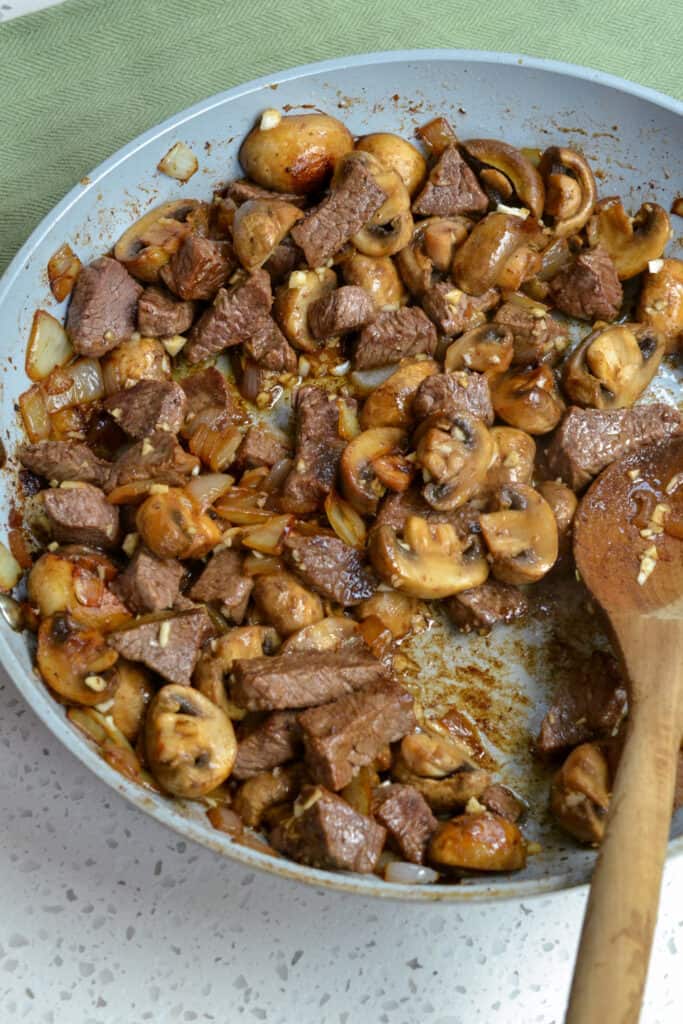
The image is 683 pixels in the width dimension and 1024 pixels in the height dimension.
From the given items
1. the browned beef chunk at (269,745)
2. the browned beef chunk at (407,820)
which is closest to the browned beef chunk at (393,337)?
the browned beef chunk at (269,745)

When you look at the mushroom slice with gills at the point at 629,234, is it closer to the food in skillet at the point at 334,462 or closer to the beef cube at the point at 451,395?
the food in skillet at the point at 334,462

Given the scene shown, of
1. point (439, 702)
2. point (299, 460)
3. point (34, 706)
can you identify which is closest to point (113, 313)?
point (299, 460)

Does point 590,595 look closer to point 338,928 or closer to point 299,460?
point 299,460

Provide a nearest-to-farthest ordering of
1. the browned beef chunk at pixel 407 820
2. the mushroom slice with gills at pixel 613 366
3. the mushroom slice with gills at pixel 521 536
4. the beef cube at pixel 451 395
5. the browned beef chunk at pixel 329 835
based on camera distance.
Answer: the browned beef chunk at pixel 329 835, the browned beef chunk at pixel 407 820, the mushroom slice with gills at pixel 521 536, the beef cube at pixel 451 395, the mushroom slice with gills at pixel 613 366

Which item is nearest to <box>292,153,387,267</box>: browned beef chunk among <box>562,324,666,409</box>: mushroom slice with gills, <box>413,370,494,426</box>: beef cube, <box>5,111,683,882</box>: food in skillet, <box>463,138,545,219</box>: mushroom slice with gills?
<box>5,111,683,882</box>: food in skillet

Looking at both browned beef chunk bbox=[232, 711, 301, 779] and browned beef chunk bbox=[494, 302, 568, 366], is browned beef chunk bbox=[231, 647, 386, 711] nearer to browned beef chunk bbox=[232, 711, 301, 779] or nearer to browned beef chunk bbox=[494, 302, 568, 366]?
browned beef chunk bbox=[232, 711, 301, 779]
